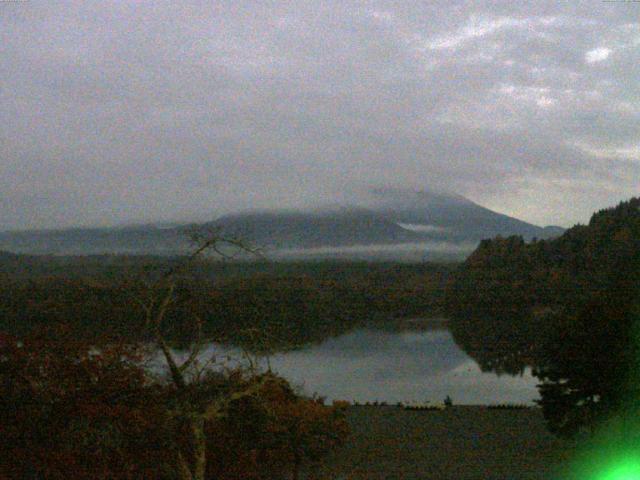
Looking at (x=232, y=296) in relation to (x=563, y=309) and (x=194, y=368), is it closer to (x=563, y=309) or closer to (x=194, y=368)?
(x=194, y=368)

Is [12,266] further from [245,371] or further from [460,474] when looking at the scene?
[245,371]

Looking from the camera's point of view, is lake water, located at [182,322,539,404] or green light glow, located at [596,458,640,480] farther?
lake water, located at [182,322,539,404]

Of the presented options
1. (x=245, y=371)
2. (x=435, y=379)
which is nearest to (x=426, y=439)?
(x=245, y=371)

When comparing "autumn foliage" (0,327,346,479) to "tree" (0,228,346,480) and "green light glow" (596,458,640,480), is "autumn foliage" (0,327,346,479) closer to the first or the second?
"tree" (0,228,346,480)

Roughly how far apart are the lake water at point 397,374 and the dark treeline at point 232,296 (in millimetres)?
2066

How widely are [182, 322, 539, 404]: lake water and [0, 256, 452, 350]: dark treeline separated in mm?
2066

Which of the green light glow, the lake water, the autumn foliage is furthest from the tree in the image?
the lake water

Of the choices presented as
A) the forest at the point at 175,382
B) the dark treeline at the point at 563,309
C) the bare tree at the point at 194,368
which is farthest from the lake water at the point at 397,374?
the bare tree at the point at 194,368

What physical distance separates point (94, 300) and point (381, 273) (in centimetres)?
5556

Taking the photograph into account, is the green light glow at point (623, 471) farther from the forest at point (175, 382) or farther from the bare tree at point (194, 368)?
the bare tree at point (194, 368)

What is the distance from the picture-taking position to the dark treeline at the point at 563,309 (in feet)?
33.2

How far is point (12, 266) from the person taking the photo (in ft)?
109

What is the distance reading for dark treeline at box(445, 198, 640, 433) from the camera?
33.2ft

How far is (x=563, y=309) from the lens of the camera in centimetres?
1622
